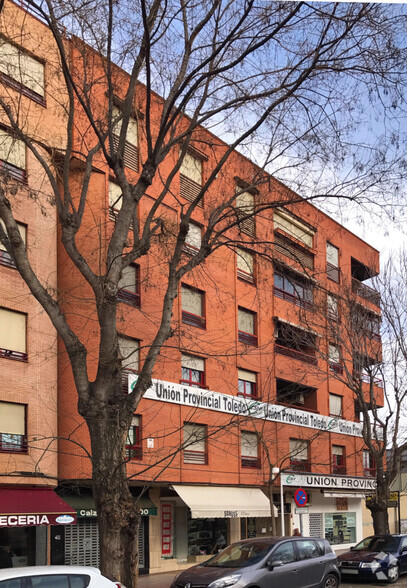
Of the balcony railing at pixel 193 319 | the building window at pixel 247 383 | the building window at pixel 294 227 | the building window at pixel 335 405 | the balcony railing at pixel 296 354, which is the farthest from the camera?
the building window at pixel 335 405

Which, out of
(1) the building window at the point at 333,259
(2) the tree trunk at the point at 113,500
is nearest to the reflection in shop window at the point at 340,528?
(1) the building window at the point at 333,259

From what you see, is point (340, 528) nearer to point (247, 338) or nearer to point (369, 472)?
point (369, 472)

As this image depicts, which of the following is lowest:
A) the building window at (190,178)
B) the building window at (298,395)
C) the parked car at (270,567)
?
the parked car at (270,567)

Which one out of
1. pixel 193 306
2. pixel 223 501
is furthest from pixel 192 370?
pixel 223 501

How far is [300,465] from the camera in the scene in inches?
1350

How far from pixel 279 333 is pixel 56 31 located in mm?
24238

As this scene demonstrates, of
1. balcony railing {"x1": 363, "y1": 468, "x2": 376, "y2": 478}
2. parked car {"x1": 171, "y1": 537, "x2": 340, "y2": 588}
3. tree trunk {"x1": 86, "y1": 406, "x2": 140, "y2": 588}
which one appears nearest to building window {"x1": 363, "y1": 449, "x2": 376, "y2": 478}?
balcony railing {"x1": 363, "y1": 468, "x2": 376, "y2": 478}

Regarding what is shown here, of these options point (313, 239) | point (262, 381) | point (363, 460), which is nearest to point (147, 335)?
point (262, 381)

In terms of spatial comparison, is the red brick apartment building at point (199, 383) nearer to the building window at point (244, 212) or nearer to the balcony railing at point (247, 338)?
the balcony railing at point (247, 338)

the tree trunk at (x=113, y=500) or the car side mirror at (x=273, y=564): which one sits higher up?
the tree trunk at (x=113, y=500)

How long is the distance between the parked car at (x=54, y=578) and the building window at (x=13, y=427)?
10268mm

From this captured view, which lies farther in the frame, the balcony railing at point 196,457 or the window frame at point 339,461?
the window frame at point 339,461

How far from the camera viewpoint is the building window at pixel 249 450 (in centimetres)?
3067

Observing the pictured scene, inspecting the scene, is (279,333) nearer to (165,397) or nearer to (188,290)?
(188,290)
